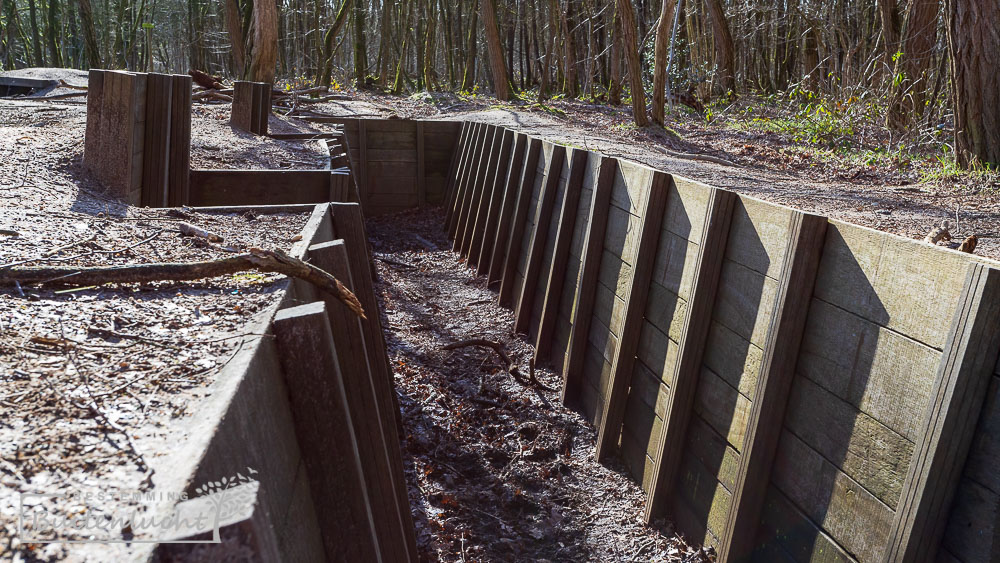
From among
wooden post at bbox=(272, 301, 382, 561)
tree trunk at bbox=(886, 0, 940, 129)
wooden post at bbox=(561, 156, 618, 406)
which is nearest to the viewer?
wooden post at bbox=(272, 301, 382, 561)

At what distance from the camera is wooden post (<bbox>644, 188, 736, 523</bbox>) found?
4012 millimetres

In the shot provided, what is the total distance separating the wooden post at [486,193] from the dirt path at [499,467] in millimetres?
2575

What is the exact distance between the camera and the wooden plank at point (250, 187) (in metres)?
5.95

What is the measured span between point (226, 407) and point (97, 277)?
1414 mm

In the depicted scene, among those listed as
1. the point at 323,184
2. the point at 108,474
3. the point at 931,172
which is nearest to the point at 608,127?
the point at 931,172

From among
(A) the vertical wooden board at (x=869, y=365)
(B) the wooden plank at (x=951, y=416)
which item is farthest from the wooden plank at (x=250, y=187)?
(B) the wooden plank at (x=951, y=416)

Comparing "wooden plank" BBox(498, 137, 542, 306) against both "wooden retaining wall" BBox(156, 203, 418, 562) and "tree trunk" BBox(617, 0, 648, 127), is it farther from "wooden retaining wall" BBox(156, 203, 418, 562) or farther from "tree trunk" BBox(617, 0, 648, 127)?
"tree trunk" BBox(617, 0, 648, 127)

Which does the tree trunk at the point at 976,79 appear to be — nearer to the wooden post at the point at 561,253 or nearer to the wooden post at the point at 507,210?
the wooden post at the point at 561,253

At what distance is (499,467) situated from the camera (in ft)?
16.8

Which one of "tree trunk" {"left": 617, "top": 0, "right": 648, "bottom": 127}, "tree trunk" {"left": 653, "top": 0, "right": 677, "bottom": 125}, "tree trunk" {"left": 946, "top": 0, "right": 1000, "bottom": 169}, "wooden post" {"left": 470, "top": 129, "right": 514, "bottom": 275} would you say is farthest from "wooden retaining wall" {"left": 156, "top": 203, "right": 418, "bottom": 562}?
"tree trunk" {"left": 617, "top": 0, "right": 648, "bottom": 127}

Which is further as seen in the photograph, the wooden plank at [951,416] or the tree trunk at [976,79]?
the tree trunk at [976,79]

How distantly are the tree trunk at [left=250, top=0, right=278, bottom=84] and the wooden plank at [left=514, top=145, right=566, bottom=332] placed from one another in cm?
983

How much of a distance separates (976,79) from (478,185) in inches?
244

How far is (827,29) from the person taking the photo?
22.9 meters
